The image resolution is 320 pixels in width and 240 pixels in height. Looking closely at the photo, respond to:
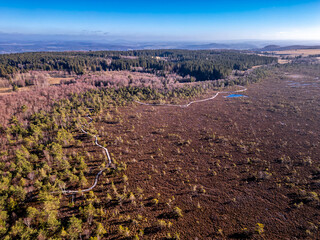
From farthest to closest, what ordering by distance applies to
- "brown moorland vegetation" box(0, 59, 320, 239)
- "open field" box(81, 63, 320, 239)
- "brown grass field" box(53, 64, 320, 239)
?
"open field" box(81, 63, 320, 239)
"brown grass field" box(53, 64, 320, 239)
"brown moorland vegetation" box(0, 59, 320, 239)

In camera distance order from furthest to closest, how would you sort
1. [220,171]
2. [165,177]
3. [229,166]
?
1. [229,166]
2. [220,171]
3. [165,177]

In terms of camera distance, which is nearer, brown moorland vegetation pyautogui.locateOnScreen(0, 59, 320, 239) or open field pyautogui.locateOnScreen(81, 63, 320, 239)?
brown moorland vegetation pyautogui.locateOnScreen(0, 59, 320, 239)

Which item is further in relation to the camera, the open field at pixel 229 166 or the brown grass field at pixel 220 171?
the open field at pixel 229 166

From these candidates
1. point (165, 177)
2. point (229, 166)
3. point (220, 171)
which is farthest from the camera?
point (229, 166)

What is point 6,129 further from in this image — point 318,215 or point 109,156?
point 318,215

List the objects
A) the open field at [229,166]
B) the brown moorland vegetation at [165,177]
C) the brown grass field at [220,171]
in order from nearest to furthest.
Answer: the brown moorland vegetation at [165,177] → the brown grass field at [220,171] → the open field at [229,166]

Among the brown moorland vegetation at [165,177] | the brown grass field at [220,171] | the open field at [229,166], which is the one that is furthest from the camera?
the open field at [229,166]

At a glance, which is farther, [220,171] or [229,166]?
[229,166]

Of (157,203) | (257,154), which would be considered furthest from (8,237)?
(257,154)

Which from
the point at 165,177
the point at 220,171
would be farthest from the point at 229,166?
the point at 165,177

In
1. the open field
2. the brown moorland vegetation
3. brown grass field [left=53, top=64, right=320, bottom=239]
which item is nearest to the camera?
the brown moorland vegetation

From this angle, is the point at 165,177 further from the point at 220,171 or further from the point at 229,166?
the point at 229,166

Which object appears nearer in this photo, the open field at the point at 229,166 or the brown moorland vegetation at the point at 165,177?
the brown moorland vegetation at the point at 165,177
